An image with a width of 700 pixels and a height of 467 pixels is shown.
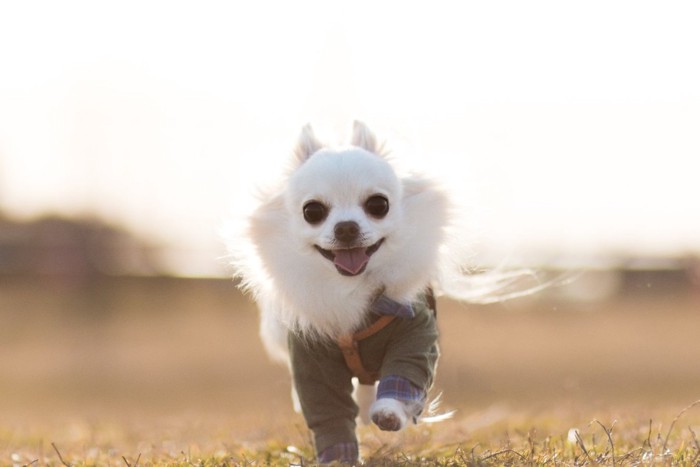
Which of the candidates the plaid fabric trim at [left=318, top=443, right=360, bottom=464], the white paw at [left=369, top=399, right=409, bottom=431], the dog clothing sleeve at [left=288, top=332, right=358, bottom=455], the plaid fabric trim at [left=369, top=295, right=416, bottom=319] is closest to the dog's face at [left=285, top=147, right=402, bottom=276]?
the plaid fabric trim at [left=369, top=295, right=416, bottom=319]

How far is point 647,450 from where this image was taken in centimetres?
372

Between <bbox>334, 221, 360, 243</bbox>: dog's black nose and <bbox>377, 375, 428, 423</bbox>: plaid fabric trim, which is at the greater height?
<bbox>334, 221, 360, 243</bbox>: dog's black nose

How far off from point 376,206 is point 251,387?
7.38 m

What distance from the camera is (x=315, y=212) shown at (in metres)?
3.93

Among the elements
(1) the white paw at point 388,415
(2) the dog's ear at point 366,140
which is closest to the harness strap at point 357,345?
(1) the white paw at point 388,415

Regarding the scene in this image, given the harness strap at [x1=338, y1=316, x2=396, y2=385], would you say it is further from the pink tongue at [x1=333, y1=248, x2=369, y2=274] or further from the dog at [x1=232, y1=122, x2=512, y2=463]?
the pink tongue at [x1=333, y1=248, x2=369, y2=274]

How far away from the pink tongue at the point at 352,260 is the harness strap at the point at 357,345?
0.88ft

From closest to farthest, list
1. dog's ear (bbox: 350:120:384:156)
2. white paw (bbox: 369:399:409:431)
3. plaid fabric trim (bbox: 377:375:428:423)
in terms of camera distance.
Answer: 1. white paw (bbox: 369:399:409:431)
2. plaid fabric trim (bbox: 377:375:428:423)
3. dog's ear (bbox: 350:120:384:156)

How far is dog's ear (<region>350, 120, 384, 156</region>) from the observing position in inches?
168

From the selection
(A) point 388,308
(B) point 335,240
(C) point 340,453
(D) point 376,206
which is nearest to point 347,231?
(B) point 335,240

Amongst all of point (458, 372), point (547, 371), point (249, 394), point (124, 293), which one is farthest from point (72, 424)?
point (124, 293)

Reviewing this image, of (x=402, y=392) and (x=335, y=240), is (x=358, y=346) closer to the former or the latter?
(x=402, y=392)

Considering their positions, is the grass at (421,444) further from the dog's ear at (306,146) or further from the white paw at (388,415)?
the dog's ear at (306,146)

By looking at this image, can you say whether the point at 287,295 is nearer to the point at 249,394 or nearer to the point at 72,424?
the point at 72,424
